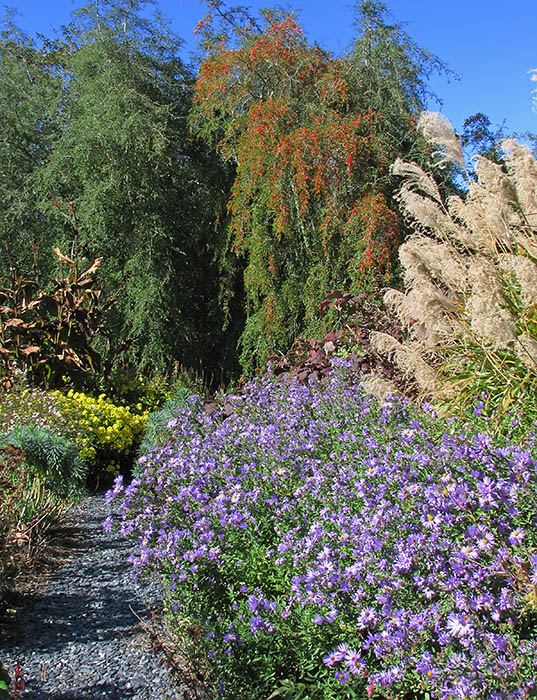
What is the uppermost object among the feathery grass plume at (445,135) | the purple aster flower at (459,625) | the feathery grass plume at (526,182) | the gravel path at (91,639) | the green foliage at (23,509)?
the feathery grass plume at (445,135)

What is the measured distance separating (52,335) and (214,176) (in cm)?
302

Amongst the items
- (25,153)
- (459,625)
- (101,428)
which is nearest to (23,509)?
(101,428)

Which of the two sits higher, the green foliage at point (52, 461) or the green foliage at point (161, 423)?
the green foliage at point (161, 423)

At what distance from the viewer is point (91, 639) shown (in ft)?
7.70

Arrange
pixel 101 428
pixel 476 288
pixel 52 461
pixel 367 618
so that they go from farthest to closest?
1. pixel 101 428
2. pixel 52 461
3. pixel 476 288
4. pixel 367 618

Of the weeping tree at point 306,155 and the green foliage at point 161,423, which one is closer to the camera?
the green foliage at point 161,423

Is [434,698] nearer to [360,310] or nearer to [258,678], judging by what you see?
[258,678]

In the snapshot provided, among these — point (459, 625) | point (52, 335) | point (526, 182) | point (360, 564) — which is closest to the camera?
point (459, 625)

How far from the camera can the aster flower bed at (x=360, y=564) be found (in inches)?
61.1

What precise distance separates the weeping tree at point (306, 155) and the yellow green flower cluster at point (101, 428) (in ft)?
6.27

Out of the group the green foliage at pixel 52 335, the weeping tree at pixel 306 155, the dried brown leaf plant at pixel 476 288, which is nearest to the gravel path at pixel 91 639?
the dried brown leaf plant at pixel 476 288

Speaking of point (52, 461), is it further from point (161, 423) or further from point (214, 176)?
point (214, 176)

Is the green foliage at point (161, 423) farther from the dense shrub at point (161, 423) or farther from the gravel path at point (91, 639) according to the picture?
the gravel path at point (91, 639)

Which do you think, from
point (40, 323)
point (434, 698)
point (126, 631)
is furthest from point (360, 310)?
point (434, 698)
